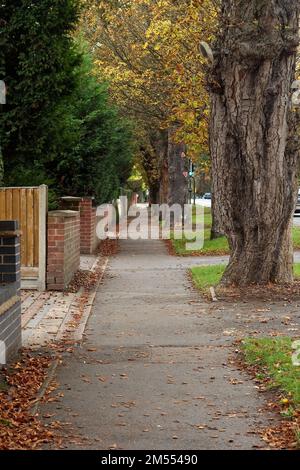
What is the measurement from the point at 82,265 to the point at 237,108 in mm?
7796

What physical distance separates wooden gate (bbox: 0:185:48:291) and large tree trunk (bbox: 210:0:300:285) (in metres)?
3.10

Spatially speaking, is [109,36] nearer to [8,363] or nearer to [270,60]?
[270,60]

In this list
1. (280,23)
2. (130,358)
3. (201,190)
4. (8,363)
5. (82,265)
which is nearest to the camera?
(8,363)

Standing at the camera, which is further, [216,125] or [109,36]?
[109,36]

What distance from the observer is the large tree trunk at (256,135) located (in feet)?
40.6

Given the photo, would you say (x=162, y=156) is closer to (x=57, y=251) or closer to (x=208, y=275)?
(x=208, y=275)

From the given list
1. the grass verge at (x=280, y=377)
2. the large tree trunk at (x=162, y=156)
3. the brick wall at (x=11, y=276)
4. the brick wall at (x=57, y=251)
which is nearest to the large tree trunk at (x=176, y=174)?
the large tree trunk at (x=162, y=156)

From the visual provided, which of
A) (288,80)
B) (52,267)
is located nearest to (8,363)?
(52,267)

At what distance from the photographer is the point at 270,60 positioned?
488 inches

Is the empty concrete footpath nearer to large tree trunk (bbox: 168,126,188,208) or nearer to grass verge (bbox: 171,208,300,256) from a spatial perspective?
grass verge (bbox: 171,208,300,256)

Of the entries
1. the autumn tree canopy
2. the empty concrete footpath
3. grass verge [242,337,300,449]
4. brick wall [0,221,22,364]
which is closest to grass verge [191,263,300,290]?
the empty concrete footpath

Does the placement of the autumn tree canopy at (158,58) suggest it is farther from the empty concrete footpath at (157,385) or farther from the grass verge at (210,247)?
the empty concrete footpath at (157,385)

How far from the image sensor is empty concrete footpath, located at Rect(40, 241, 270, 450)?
18.0ft

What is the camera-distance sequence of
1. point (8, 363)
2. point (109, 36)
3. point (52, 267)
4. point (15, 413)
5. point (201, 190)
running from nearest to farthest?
point (15, 413) → point (8, 363) → point (52, 267) → point (109, 36) → point (201, 190)
